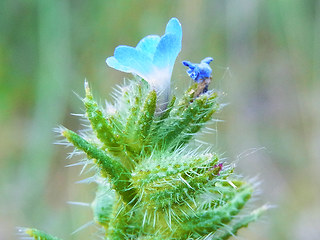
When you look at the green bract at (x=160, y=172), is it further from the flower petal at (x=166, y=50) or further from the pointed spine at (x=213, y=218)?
the flower petal at (x=166, y=50)

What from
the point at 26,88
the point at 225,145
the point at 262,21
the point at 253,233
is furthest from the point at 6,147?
the point at 262,21

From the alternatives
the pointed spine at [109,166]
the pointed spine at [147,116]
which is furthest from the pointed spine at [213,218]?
the pointed spine at [147,116]

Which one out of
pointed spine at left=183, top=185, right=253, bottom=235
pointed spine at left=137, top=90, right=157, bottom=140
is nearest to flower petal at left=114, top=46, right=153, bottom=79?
pointed spine at left=137, top=90, right=157, bottom=140

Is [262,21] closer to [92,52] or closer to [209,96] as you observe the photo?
[92,52]

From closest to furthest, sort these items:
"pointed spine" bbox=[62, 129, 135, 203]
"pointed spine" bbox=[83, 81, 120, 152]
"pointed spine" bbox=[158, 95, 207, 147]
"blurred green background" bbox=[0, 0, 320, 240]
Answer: "pointed spine" bbox=[62, 129, 135, 203] → "pointed spine" bbox=[83, 81, 120, 152] → "pointed spine" bbox=[158, 95, 207, 147] → "blurred green background" bbox=[0, 0, 320, 240]

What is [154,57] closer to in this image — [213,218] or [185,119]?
[185,119]

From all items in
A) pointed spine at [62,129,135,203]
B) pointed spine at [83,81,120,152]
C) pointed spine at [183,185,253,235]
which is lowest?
pointed spine at [183,185,253,235]

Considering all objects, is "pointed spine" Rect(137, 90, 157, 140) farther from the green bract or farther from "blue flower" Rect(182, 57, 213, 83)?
"blue flower" Rect(182, 57, 213, 83)
